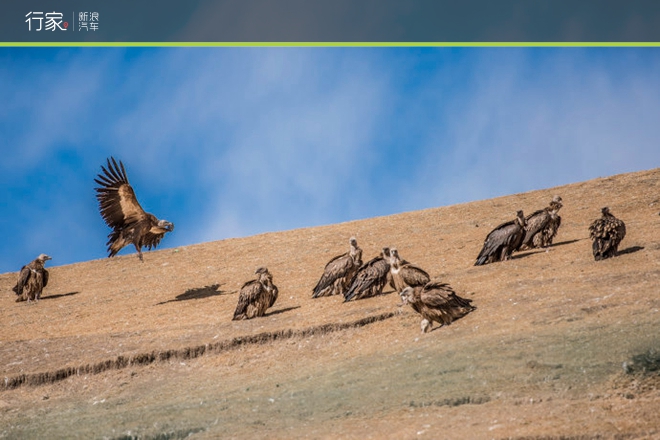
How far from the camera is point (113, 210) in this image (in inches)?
1152

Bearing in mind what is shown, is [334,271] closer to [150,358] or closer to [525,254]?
[525,254]

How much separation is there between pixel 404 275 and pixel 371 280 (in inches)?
60.5

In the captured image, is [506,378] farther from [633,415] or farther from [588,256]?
[588,256]

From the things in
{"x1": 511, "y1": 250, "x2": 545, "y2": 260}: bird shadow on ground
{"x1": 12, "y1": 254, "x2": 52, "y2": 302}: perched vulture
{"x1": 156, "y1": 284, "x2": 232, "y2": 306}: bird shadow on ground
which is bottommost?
A: {"x1": 511, "y1": 250, "x2": 545, "y2": 260}: bird shadow on ground

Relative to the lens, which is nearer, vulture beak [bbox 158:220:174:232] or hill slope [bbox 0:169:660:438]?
hill slope [bbox 0:169:660:438]

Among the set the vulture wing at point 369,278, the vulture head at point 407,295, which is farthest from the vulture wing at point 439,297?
the vulture wing at point 369,278

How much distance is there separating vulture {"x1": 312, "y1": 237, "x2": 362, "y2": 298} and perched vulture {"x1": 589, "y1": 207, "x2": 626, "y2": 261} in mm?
6233

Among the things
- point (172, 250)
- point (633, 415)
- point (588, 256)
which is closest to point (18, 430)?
point (633, 415)

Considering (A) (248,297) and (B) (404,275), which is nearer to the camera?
(B) (404,275)

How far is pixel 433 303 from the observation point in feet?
59.2

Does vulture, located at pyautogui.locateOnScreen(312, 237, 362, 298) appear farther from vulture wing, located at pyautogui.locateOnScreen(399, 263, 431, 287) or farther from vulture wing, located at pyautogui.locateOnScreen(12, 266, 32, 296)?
vulture wing, located at pyautogui.locateOnScreen(12, 266, 32, 296)

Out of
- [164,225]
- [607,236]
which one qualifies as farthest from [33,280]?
[607,236]

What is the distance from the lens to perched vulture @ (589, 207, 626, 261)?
69.8 feet

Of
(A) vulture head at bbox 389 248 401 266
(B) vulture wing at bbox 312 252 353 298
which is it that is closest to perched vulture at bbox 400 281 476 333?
(A) vulture head at bbox 389 248 401 266
